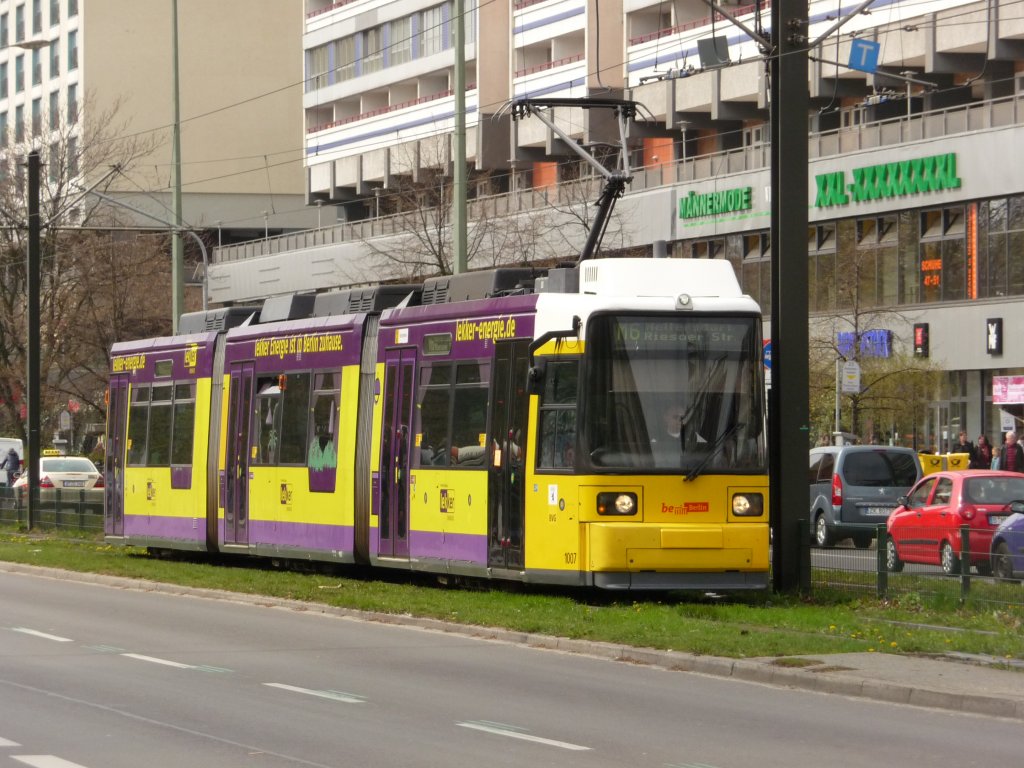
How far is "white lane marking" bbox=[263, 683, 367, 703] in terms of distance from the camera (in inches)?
483

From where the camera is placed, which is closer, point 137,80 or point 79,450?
point 79,450

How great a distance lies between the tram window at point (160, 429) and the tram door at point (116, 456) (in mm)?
1151

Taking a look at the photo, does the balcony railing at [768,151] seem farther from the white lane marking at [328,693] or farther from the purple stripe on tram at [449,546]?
the white lane marking at [328,693]

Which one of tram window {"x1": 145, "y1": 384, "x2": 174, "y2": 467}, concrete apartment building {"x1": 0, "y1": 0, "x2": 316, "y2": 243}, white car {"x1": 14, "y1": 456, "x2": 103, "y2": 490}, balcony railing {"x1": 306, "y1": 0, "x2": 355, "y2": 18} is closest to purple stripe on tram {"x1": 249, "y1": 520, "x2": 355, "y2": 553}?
tram window {"x1": 145, "y1": 384, "x2": 174, "y2": 467}

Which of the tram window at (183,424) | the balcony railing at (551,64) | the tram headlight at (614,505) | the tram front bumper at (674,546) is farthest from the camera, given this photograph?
the balcony railing at (551,64)

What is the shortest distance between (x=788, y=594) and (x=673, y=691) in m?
6.25

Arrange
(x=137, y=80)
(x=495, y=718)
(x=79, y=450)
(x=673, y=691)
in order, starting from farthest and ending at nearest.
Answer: (x=137, y=80) → (x=79, y=450) → (x=673, y=691) → (x=495, y=718)

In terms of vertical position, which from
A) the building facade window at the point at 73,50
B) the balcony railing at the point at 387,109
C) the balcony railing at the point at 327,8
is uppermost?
the building facade window at the point at 73,50

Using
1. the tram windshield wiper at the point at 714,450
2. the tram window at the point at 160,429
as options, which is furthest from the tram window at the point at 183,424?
the tram windshield wiper at the point at 714,450

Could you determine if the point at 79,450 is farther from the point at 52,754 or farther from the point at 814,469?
the point at 52,754

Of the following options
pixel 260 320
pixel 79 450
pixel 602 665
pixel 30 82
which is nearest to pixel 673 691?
pixel 602 665

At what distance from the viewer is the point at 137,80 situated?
91625 millimetres

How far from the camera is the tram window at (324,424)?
23.0 m

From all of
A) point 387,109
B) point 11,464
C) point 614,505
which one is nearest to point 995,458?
point 614,505
